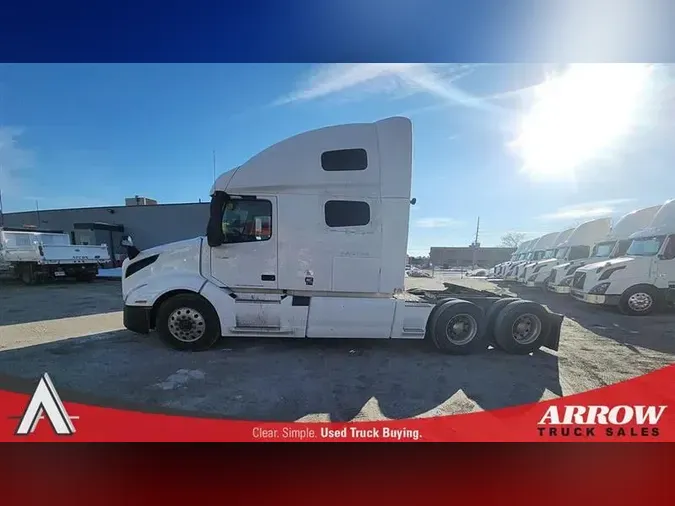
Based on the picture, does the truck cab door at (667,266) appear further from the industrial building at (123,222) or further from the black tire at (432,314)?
the industrial building at (123,222)

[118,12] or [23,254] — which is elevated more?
[118,12]

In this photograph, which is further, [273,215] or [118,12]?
[273,215]

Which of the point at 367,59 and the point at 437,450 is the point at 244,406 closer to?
the point at 437,450

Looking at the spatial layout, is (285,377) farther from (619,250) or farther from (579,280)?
(619,250)

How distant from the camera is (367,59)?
60.8 inches

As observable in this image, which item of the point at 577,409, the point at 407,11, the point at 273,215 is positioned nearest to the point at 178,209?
the point at 273,215

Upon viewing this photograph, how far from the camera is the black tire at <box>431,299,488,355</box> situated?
2.38 m

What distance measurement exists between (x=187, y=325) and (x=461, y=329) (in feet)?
8.66

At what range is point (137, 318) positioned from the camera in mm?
2404

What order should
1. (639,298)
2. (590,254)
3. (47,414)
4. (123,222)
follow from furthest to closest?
(590,254), (639,298), (123,222), (47,414)

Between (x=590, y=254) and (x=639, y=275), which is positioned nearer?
(x=590, y=254)

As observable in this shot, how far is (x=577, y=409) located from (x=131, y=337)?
379 centimetres

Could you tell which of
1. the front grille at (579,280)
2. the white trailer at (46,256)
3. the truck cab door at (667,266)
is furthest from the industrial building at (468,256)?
the white trailer at (46,256)

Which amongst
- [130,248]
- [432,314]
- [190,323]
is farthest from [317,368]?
[130,248]
